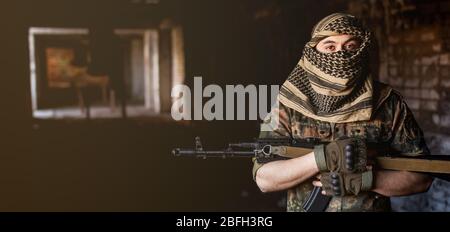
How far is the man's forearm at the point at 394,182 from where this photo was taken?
77.2 inches

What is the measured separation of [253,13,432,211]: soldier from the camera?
1940 millimetres

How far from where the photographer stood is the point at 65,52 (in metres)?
15.3

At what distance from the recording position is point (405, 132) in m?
2.00

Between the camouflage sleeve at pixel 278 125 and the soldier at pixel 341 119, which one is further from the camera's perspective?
the camouflage sleeve at pixel 278 125

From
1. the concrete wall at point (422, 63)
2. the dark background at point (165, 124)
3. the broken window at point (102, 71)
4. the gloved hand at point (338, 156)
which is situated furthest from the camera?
the broken window at point (102, 71)

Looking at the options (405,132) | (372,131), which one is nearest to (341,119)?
(372,131)

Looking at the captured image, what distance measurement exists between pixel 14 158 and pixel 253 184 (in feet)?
10.0

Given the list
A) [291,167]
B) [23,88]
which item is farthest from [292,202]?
[23,88]

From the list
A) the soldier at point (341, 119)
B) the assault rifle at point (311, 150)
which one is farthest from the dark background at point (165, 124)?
the soldier at point (341, 119)

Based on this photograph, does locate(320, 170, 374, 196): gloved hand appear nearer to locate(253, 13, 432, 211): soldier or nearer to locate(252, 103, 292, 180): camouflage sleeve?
locate(253, 13, 432, 211): soldier

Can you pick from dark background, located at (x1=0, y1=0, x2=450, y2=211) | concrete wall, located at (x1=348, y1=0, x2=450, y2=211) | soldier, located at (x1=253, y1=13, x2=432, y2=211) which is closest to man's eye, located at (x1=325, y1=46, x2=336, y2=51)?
soldier, located at (x1=253, y1=13, x2=432, y2=211)

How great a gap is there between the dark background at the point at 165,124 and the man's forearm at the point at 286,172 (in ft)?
1.18

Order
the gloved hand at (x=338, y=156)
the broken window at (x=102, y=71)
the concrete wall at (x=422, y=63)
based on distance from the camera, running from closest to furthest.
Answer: the gloved hand at (x=338, y=156) < the concrete wall at (x=422, y=63) < the broken window at (x=102, y=71)

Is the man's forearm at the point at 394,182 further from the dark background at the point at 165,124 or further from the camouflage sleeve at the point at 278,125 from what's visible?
the dark background at the point at 165,124
